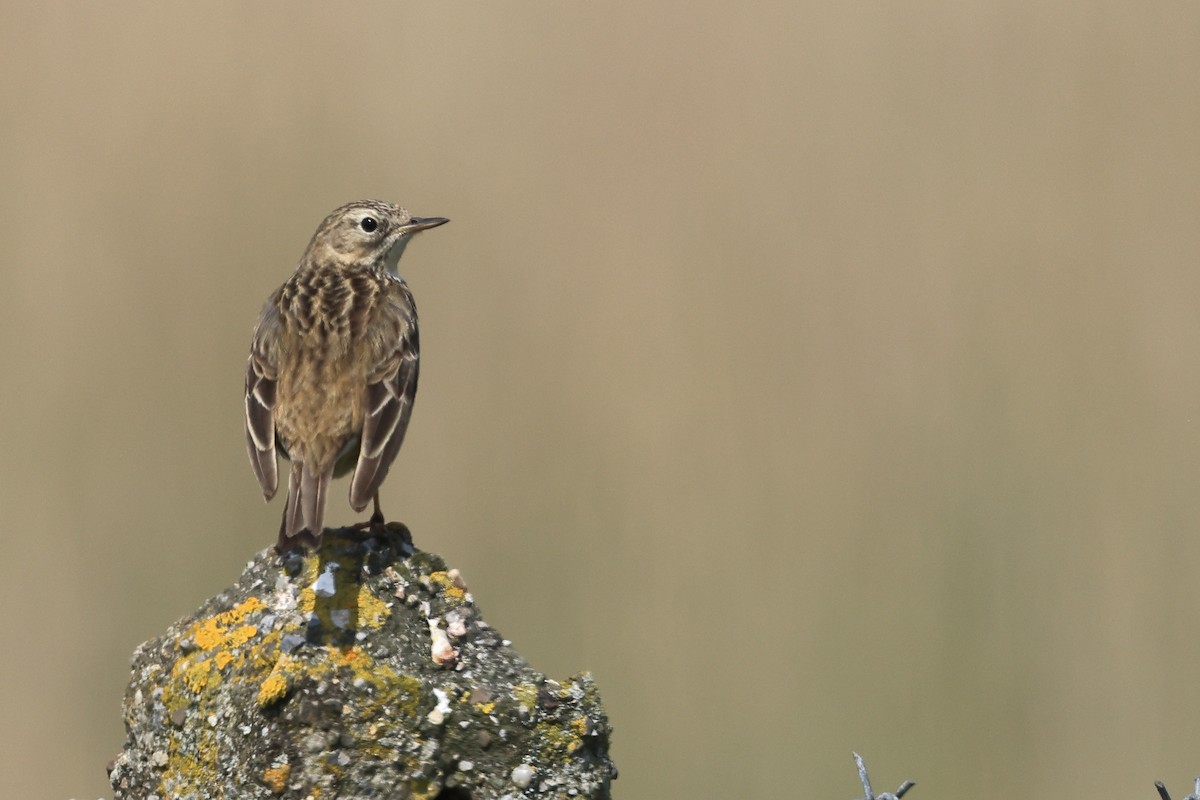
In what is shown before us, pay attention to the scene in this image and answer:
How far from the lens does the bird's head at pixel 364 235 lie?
6.66 m

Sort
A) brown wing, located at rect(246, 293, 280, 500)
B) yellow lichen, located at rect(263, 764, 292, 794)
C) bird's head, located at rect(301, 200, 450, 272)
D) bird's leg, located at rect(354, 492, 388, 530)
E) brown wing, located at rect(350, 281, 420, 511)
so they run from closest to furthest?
yellow lichen, located at rect(263, 764, 292, 794)
bird's leg, located at rect(354, 492, 388, 530)
brown wing, located at rect(350, 281, 420, 511)
brown wing, located at rect(246, 293, 280, 500)
bird's head, located at rect(301, 200, 450, 272)

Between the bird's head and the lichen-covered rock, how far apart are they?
9.25 feet

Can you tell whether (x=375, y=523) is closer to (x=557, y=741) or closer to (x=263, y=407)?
(x=263, y=407)

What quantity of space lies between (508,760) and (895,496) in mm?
4979

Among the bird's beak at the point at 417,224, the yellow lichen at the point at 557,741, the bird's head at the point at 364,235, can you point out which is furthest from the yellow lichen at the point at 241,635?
the bird's beak at the point at 417,224

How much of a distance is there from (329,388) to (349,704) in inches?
74.6

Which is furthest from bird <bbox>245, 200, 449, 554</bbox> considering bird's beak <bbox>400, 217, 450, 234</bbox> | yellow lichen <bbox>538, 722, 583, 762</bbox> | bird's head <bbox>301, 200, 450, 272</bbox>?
yellow lichen <bbox>538, 722, 583, 762</bbox>

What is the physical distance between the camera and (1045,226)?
30.7ft

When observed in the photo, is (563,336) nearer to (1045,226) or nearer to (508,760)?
(1045,226)

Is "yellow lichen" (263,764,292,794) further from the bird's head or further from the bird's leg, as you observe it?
the bird's head

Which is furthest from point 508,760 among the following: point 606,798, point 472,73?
point 472,73

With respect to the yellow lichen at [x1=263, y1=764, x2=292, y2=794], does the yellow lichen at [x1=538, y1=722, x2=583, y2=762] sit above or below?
above

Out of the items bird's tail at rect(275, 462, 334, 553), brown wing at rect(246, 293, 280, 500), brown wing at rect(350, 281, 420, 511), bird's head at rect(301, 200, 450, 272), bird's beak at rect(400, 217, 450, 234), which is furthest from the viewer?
bird's beak at rect(400, 217, 450, 234)

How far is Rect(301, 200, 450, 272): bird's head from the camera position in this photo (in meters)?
6.66
